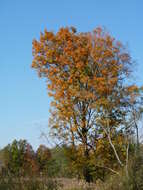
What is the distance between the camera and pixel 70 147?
21.4 metres

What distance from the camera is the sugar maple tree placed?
66.9 ft

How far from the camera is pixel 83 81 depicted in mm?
20797

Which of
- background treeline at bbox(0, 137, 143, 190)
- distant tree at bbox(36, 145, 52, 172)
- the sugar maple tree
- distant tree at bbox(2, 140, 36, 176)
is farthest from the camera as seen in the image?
distant tree at bbox(2, 140, 36, 176)

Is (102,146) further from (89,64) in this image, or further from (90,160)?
(89,64)

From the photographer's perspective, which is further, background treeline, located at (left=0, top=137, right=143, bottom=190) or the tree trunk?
the tree trunk

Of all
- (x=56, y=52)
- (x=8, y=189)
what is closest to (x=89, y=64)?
(x=56, y=52)

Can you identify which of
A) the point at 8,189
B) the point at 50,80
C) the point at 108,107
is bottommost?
the point at 8,189

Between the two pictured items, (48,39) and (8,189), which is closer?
(8,189)

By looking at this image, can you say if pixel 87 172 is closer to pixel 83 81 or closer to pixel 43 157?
pixel 83 81

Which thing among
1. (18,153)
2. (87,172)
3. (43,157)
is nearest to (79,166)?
(87,172)

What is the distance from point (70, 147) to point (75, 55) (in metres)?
6.30

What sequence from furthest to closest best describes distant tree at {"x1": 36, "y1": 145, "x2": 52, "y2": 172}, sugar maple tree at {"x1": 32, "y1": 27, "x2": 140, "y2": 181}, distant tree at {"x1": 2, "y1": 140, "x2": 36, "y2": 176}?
1. distant tree at {"x1": 2, "y1": 140, "x2": 36, "y2": 176}
2. distant tree at {"x1": 36, "y1": 145, "x2": 52, "y2": 172}
3. sugar maple tree at {"x1": 32, "y1": 27, "x2": 140, "y2": 181}

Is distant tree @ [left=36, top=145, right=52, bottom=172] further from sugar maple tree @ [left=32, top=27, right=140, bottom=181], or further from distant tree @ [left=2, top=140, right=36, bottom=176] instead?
sugar maple tree @ [left=32, top=27, right=140, bottom=181]

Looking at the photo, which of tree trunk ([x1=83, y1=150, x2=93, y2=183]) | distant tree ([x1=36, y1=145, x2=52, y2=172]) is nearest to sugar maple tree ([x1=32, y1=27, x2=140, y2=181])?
tree trunk ([x1=83, y1=150, x2=93, y2=183])
